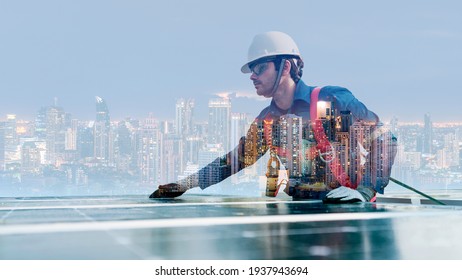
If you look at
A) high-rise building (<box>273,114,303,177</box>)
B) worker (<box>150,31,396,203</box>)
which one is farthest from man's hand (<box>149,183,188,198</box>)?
high-rise building (<box>273,114,303,177</box>)

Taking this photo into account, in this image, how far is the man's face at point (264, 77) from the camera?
30.6ft

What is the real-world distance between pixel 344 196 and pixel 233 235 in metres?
4.04

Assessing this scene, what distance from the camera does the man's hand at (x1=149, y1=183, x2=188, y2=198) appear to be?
30.2 feet

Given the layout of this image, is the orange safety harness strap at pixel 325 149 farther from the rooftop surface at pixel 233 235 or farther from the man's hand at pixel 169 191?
the man's hand at pixel 169 191

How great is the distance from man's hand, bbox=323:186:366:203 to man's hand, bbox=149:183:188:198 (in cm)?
238

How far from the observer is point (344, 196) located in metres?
8.14

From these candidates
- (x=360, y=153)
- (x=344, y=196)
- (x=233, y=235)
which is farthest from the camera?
(x=360, y=153)

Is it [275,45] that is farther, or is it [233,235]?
[275,45]

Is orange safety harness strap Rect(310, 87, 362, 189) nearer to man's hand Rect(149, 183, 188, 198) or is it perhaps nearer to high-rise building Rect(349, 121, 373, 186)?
high-rise building Rect(349, 121, 373, 186)

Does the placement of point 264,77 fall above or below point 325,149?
above

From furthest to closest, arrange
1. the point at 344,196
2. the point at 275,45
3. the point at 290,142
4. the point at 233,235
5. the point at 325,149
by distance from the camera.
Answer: the point at 275,45 < the point at 290,142 < the point at 325,149 < the point at 344,196 < the point at 233,235

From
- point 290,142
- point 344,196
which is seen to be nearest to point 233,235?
point 344,196

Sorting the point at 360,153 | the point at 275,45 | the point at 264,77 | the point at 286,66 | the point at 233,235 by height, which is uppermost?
the point at 275,45

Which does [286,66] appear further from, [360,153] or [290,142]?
[360,153]
